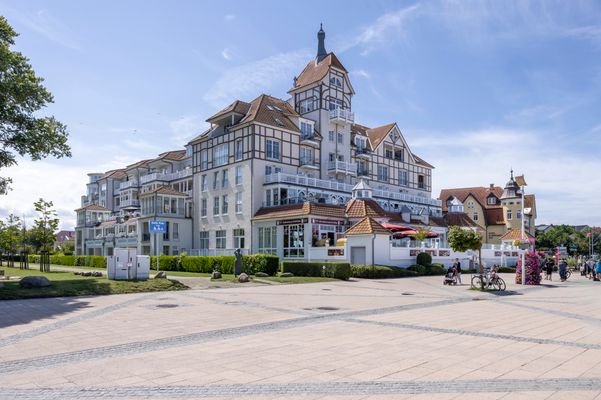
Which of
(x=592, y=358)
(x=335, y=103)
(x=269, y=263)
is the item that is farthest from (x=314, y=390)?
(x=335, y=103)

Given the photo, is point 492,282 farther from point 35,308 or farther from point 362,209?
point 362,209

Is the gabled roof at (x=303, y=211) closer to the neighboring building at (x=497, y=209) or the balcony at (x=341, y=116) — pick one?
the balcony at (x=341, y=116)

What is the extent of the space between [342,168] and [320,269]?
20.9 metres

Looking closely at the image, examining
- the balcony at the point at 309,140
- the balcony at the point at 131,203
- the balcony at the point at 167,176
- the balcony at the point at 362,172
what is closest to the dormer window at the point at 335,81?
the balcony at the point at 309,140

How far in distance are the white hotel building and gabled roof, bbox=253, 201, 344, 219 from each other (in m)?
0.12

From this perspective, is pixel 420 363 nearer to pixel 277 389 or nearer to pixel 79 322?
pixel 277 389

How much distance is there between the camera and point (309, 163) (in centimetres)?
4888

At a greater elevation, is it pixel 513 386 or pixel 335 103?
pixel 335 103

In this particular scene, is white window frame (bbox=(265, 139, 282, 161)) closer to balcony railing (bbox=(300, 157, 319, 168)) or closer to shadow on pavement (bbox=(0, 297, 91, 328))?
balcony railing (bbox=(300, 157, 319, 168))

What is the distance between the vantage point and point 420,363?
7.99 meters

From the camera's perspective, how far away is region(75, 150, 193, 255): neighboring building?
168 ft

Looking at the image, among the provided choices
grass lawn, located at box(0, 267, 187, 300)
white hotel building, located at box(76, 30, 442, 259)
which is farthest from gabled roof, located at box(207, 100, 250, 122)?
grass lawn, located at box(0, 267, 187, 300)

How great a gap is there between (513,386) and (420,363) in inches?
64.4

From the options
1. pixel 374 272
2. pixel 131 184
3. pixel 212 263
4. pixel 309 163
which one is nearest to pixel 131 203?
pixel 131 184
